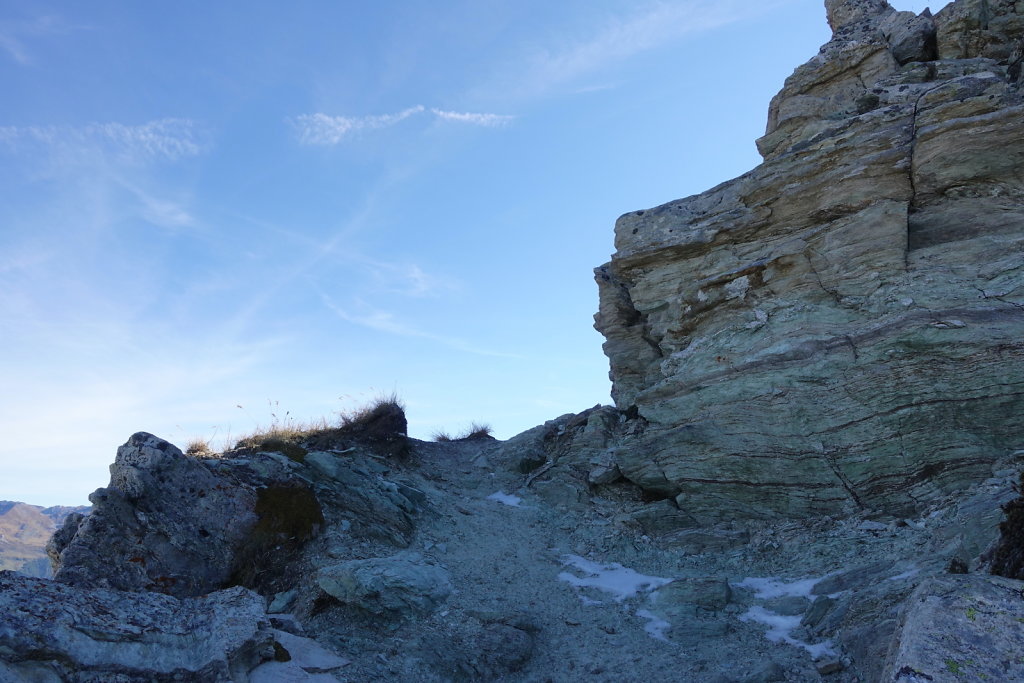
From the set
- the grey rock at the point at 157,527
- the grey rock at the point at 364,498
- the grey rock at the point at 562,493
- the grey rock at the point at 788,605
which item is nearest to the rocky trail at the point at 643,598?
the grey rock at the point at 788,605

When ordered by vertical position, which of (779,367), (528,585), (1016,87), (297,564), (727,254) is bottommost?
(528,585)

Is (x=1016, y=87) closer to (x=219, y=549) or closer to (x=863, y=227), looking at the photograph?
(x=863, y=227)

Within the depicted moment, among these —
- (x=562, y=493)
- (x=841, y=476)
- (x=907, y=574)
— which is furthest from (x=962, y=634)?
(x=562, y=493)

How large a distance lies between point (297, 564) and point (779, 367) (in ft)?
36.8

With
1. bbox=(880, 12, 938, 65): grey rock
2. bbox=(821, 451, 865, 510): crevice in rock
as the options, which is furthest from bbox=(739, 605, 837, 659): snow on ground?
bbox=(880, 12, 938, 65): grey rock

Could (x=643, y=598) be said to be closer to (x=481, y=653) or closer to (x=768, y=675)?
(x=481, y=653)

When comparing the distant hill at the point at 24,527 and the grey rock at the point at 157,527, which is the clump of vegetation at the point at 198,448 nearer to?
the grey rock at the point at 157,527

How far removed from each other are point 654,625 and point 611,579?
2.19 metres

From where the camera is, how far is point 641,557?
1514 centimetres

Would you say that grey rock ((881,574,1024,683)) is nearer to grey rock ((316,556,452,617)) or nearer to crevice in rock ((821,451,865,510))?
grey rock ((316,556,452,617))

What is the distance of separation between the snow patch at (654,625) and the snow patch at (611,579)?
28.8 inches

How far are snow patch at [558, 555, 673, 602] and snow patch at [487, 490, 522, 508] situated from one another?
11.9 ft

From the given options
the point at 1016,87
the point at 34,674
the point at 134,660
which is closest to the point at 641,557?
the point at 134,660

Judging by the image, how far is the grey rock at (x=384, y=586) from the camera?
11.4 m
